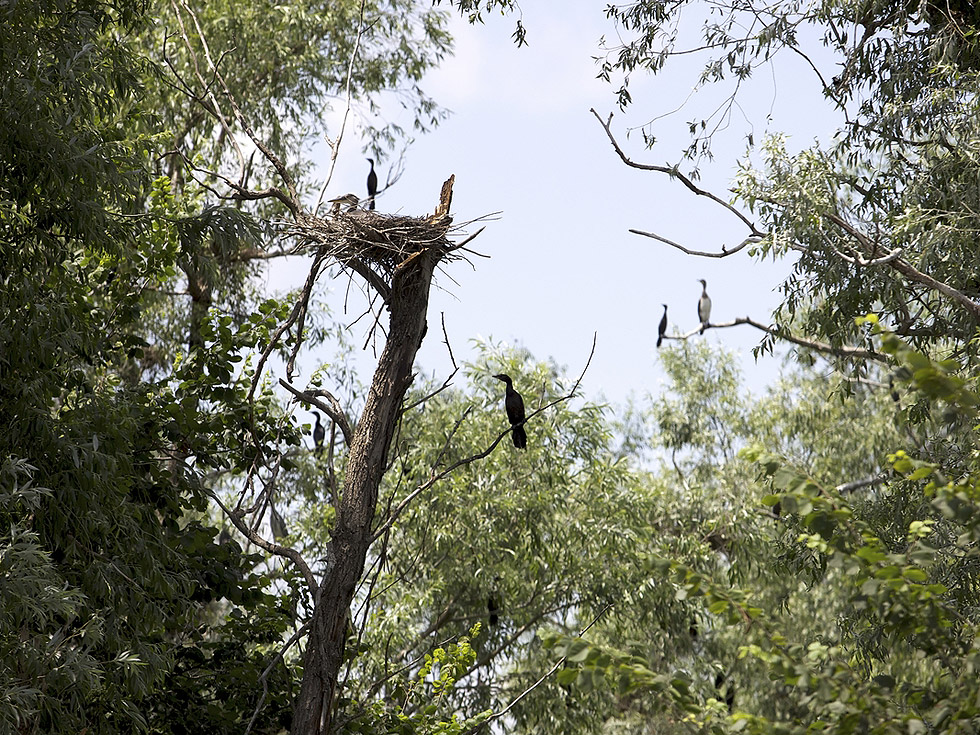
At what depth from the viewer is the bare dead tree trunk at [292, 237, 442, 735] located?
5293mm

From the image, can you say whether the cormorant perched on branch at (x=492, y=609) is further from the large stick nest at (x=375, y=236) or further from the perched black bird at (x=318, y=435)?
the large stick nest at (x=375, y=236)

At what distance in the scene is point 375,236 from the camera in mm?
5707

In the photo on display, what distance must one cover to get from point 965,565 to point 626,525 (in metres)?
5.52

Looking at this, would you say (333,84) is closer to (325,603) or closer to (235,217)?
(235,217)

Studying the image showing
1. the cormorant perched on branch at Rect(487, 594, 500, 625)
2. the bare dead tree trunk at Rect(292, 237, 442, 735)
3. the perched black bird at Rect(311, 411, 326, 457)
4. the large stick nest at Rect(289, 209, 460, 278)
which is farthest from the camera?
the perched black bird at Rect(311, 411, 326, 457)

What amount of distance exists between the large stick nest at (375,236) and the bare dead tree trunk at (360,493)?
0.27ft

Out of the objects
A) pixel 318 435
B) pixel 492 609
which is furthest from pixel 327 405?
pixel 318 435

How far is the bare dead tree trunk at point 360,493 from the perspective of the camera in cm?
529

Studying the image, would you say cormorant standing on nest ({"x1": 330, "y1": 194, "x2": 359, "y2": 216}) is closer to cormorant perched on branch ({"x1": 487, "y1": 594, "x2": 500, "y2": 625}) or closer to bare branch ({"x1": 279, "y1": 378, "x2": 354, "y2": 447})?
bare branch ({"x1": 279, "y1": 378, "x2": 354, "y2": 447})

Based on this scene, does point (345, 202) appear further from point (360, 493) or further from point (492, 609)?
point (492, 609)

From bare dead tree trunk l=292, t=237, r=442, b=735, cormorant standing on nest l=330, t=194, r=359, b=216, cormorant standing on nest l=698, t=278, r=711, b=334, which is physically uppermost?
cormorant standing on nest l=698, t=278, r=711, b=334

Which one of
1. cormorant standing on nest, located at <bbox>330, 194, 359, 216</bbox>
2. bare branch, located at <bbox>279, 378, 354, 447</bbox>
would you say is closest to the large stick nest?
cormorant standing on nest, located at <bbox>330, 194, 359, 216</bbox>

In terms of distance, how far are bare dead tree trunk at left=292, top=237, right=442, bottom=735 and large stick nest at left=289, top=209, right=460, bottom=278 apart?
8cm

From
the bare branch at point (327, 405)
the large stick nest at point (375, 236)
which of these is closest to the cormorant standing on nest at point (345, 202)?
the large stick nest at point (375, 236)
